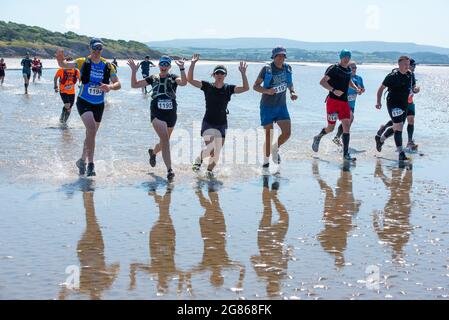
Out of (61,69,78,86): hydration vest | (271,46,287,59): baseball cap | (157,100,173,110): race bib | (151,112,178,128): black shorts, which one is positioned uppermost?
(271,46,287,59): baseball cap

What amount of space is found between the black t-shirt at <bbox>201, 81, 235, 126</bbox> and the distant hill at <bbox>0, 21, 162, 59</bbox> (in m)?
86.2

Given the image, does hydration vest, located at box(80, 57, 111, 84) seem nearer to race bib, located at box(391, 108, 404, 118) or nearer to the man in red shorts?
the man in red shorts

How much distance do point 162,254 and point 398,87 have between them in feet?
26.4

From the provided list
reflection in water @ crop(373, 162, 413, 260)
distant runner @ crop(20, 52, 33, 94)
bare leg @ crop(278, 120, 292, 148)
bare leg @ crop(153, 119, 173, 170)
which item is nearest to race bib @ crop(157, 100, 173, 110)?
bare leg @ crop(153, 119, 173, 170)

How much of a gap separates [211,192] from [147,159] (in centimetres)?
295

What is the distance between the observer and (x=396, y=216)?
28.8 feet

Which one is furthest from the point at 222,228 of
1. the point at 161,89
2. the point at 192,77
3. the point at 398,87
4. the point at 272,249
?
the point at 398,87

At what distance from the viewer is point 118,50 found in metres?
142

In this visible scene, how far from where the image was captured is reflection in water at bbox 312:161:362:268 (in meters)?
7.31

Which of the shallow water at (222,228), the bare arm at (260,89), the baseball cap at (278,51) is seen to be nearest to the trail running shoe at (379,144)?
the shallow water at (222,228)

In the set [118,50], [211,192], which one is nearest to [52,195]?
[211,192]

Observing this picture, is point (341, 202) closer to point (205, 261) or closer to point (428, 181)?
point (428, 181)
